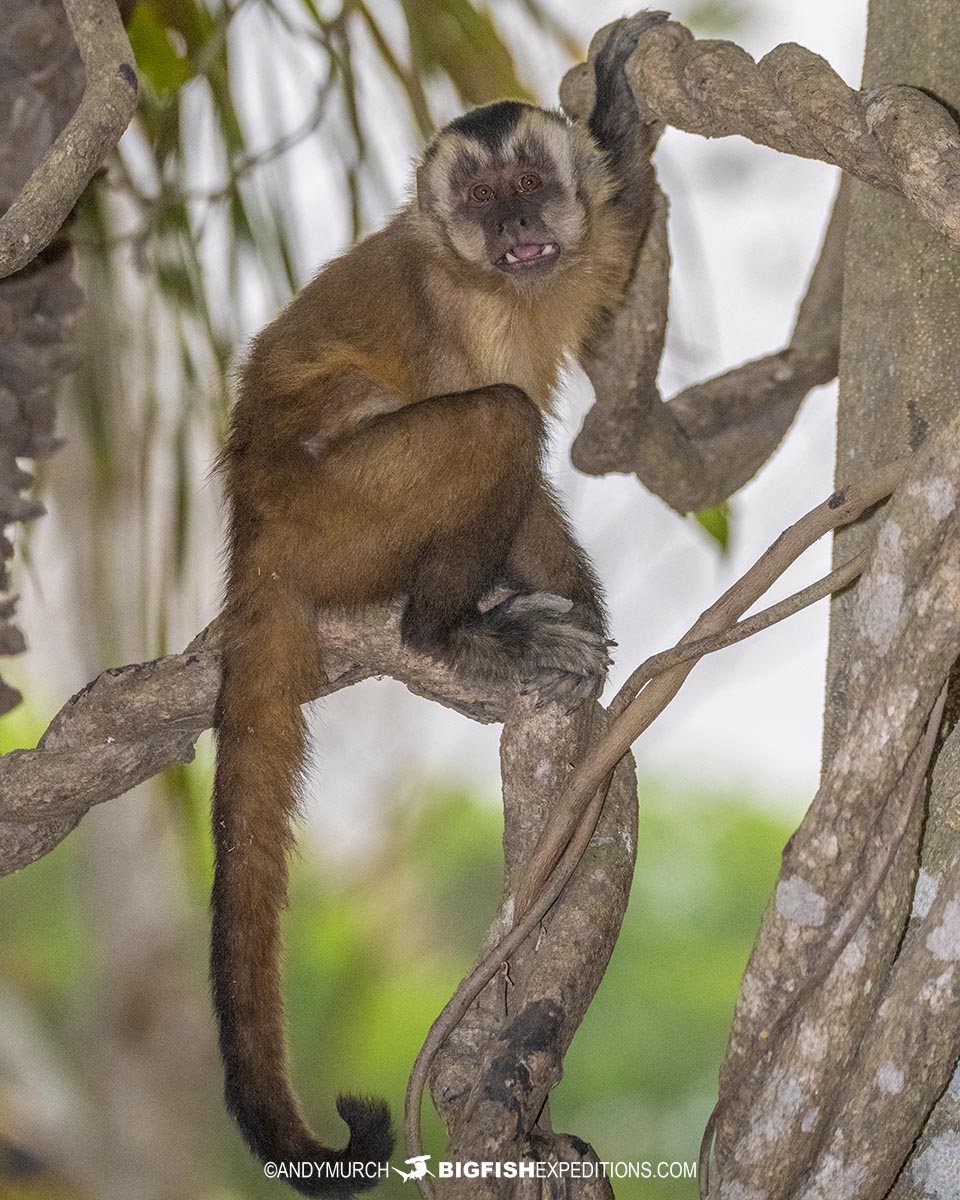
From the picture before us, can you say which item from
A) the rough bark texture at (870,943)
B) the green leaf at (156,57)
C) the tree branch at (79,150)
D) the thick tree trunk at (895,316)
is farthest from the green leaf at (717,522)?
the tree branch at (79,150)

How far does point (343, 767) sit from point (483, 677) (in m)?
2.91

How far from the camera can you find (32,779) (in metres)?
2.11

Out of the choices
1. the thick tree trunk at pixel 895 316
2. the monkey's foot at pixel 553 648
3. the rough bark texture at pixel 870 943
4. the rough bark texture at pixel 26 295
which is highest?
the rough bark texture at pixel 26 295

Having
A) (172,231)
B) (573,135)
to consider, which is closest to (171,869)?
(172,231)

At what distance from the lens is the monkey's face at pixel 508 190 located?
Answer: 257 cm

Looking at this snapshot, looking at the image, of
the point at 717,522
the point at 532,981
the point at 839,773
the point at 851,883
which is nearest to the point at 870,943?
the point at 851,883

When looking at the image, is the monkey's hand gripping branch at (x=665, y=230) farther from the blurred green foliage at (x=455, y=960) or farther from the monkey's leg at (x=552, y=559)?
the blurred green foliage at (x=455, y=960)

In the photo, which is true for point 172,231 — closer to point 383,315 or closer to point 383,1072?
point 383,315

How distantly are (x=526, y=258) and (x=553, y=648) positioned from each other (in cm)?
83

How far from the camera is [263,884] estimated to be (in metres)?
1.95

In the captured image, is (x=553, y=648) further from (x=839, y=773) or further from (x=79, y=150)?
(x=79, y=150)

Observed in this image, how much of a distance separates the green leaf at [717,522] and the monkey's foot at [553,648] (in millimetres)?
1104

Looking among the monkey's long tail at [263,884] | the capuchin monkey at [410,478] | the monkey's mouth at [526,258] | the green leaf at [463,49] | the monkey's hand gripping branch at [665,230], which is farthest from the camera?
the green leaf at [463,49]

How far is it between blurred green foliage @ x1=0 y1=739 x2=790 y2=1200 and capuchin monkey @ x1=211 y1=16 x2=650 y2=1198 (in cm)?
299
